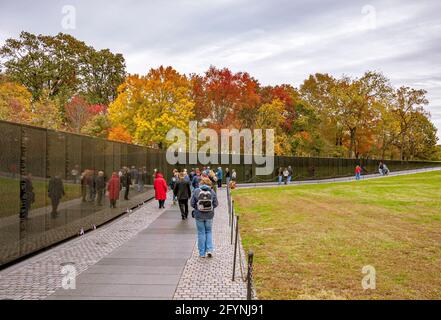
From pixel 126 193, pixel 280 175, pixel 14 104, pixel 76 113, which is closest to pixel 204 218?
pixel 126 193

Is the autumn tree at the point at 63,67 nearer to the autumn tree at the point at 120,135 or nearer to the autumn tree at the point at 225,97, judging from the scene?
the autumn tree at the point at 120,135

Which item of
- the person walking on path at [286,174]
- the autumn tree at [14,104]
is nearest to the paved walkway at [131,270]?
the autumn tree at [14,104]

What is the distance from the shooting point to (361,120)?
198 feet

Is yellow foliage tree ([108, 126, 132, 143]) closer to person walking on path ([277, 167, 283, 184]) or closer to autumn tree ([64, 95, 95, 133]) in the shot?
autumn tree ([64, 95, 95, 133])

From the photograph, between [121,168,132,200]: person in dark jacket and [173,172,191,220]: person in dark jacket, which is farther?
[121,168,132,200]: person in dark jacket

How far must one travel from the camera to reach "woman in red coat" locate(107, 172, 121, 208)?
17.1 metres

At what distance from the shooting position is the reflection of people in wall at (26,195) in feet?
32.4

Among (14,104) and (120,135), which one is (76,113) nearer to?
(120,135)

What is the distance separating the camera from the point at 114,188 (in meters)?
17.7

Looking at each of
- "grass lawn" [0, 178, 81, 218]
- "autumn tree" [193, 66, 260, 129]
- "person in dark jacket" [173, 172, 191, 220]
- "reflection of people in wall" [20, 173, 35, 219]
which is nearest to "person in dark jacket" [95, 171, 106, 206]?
"person in dark jacket" [173, 172, 191, 220]

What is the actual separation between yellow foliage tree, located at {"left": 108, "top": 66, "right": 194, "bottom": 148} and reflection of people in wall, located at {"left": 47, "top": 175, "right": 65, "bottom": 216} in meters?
30.7
